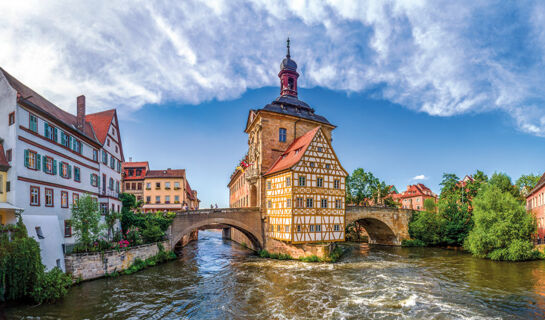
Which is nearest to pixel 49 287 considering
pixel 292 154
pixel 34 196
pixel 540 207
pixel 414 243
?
pixel 34 196

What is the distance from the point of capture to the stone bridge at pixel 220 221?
88.7 feet

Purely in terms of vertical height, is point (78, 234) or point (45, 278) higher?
point (78, 234)

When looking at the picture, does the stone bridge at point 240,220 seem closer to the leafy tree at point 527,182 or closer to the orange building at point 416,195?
the leafy tree at point 527,182

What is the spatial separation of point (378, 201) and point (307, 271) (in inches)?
1134

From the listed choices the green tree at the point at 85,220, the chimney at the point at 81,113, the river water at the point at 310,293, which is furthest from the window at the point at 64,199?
the chimney at the point at 81,113

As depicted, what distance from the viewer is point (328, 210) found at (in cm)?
2689

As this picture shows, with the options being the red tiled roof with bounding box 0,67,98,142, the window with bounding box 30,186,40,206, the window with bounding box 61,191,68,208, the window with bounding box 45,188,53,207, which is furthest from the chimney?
the window with bounding box 30,186,40,206

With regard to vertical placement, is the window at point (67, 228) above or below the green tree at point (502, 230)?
above

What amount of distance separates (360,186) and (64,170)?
37.3 meters

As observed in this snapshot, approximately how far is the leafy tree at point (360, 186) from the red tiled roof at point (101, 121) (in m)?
32.5

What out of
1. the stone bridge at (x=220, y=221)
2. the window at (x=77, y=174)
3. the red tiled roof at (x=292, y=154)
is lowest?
the stone bridge at (x=220, y=221)

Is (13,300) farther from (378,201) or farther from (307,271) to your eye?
(378,201)

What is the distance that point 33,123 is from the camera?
666 inches

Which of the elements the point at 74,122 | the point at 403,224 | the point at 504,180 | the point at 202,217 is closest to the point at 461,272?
the point at 403,224
